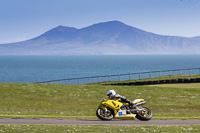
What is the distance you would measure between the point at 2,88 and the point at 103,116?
2116 centimetres

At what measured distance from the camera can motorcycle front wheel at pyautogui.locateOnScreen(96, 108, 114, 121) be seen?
16.0m

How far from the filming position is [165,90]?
3816 cm

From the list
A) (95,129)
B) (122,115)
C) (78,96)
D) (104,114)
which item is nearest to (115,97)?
(122,115)

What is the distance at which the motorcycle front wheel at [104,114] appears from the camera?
52.5 feet

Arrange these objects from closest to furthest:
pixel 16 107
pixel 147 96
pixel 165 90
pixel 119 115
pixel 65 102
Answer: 1. pixel 119 115
2. pixel 16 107
3. pixel 65 102
4. pixel 147 96
5. pixel 165 90

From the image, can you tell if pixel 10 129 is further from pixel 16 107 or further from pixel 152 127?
pixel 16 107

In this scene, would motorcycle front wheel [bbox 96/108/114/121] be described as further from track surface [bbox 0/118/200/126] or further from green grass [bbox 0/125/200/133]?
green grass [bbox 0/125/200/133]

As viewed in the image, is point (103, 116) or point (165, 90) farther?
point (165, 90)

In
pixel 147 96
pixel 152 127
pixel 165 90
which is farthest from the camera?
pixel 165 90

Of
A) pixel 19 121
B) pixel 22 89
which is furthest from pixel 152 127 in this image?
pixel 22 89

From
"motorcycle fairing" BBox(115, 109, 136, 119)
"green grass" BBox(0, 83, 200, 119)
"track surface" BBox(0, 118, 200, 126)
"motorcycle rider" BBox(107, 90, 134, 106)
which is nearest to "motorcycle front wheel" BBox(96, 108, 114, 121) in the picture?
"track surface" BBox(0, 118, 200, 126)

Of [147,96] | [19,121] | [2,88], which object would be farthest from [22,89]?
[19,121]

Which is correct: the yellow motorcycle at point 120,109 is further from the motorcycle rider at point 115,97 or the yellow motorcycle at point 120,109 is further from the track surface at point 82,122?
the track surface at point 82,122

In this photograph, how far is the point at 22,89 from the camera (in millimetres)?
35000
